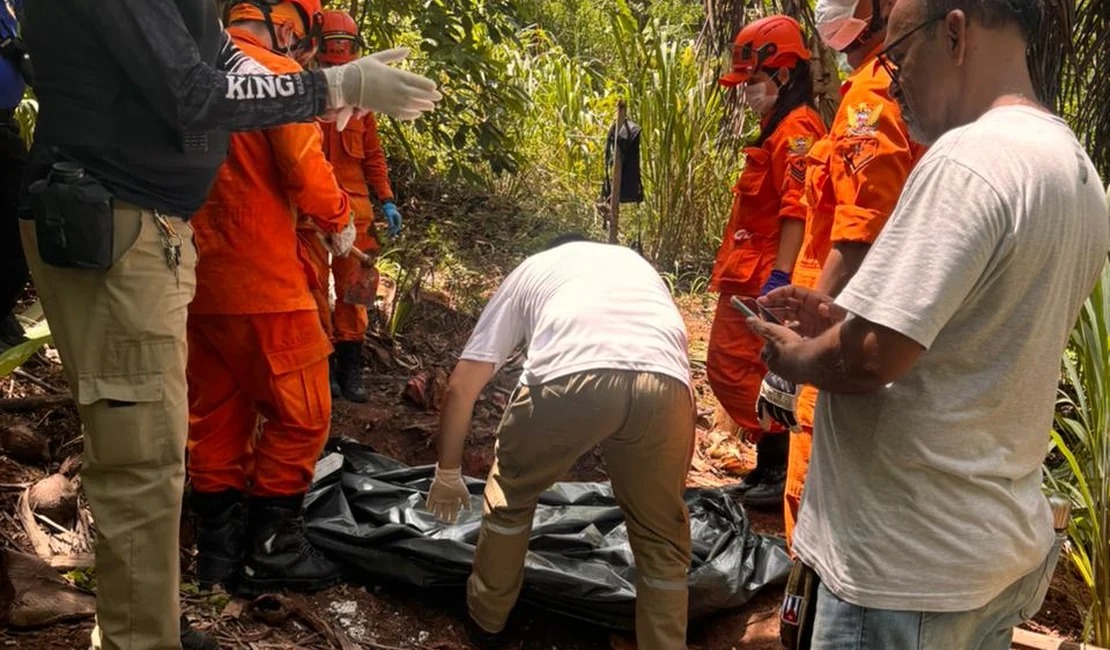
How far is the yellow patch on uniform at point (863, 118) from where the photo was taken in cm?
260

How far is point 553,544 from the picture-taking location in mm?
3502

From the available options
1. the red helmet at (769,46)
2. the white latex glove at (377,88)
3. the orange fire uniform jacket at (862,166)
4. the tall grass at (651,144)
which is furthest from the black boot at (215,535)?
the tall grass at (651,144)

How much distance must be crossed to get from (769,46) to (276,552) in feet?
8.80

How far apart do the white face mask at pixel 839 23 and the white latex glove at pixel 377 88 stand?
127cm

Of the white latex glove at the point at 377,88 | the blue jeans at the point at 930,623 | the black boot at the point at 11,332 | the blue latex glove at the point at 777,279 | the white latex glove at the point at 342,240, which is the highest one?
the white latex glove at the point at 377,88

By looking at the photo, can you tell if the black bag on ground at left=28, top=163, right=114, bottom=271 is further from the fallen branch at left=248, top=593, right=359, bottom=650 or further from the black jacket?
the fallen branch at left=248, top=593, right=359, bottom=650

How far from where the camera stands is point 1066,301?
1435 millimetres

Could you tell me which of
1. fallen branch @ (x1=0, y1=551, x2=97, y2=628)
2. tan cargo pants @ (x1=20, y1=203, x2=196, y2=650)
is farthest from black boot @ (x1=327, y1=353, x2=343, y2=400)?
tan cargo pants @ (x1=20, y1=203, x2=196, y2=650)

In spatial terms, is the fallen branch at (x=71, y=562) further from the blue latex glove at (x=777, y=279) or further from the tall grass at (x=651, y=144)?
the tall grass at (x=651, y=144)

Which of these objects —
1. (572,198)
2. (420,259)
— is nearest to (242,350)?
(420,259)

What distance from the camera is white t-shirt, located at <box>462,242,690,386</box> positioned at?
2.68 meters

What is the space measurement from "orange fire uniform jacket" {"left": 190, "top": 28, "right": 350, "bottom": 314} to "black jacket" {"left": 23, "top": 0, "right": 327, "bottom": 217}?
55 centimetres

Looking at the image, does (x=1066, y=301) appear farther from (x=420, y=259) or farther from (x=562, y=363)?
(x=420, y=259)

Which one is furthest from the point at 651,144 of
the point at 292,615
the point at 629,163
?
the point at 292,615
